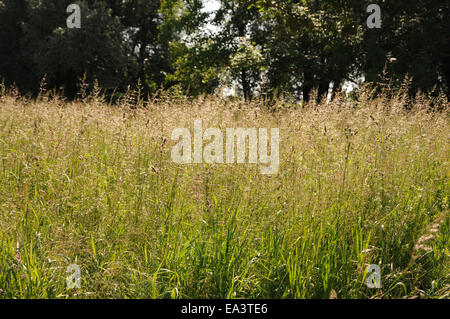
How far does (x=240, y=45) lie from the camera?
557 inches

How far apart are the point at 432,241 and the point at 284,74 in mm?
12066

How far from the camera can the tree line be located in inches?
449

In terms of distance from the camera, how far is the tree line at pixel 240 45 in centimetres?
1141

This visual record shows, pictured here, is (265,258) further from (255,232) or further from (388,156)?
(388,156)

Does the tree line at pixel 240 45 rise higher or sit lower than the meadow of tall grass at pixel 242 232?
higher

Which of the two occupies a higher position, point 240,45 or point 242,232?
point 240,45

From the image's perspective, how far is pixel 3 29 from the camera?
2306 centimetres

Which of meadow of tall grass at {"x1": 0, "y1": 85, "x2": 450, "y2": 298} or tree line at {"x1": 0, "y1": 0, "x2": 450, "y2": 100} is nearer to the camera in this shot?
meadow of tall grass at {"x1": 0, "y1": 85, "x2": 450, "y2": 298}

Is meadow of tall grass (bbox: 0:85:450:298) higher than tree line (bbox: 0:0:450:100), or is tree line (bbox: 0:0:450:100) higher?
tree line (bbox: 0:0:450:100)

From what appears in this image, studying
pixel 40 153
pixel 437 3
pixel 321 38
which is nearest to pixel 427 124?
pixel 40 153

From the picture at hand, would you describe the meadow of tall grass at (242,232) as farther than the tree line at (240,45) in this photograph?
No

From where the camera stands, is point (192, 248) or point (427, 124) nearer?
point (192, 248)

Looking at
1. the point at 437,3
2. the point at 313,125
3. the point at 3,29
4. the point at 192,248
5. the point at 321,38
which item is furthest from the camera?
the point at 3,29

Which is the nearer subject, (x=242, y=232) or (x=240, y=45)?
(x=242, y=232)
